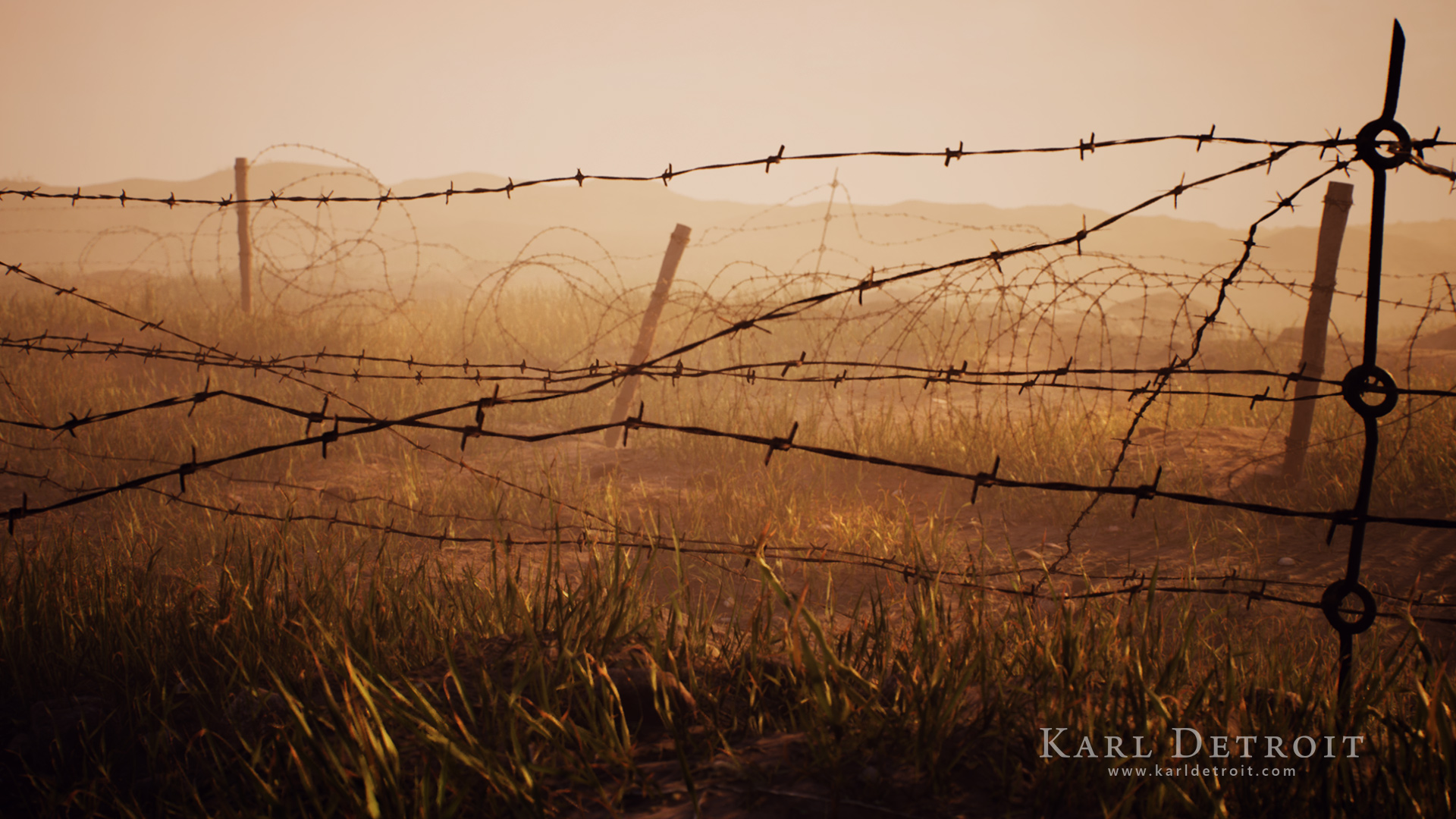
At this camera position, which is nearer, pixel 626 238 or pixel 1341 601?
pixel 1341 601

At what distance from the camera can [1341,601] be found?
1.72 meters

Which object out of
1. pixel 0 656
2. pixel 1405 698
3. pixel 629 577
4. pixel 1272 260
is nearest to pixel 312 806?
pixel 629 577

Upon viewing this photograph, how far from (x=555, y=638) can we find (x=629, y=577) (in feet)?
0.85

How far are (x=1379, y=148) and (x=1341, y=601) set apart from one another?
101cm

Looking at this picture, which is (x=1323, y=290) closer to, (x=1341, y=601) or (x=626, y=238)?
(x=1341, y=601)

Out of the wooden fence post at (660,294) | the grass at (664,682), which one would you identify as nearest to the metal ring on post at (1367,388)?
the grass at (664,682)

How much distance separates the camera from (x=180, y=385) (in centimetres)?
773

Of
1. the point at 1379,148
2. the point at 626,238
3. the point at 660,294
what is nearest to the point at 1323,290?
the point at 1379,148

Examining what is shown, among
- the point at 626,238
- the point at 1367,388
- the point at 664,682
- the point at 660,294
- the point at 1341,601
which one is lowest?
the point at 664,682

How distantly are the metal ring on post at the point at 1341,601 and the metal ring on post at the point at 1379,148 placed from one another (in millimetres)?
929

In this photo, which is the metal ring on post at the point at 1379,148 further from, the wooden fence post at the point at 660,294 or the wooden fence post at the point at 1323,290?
the wooden fence post at the point at 660,294

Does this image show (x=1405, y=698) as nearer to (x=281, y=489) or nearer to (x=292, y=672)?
(x=292, y=672)

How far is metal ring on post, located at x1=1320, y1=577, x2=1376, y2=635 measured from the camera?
1.71 meters

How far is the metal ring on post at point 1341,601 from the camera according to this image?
1714mm
